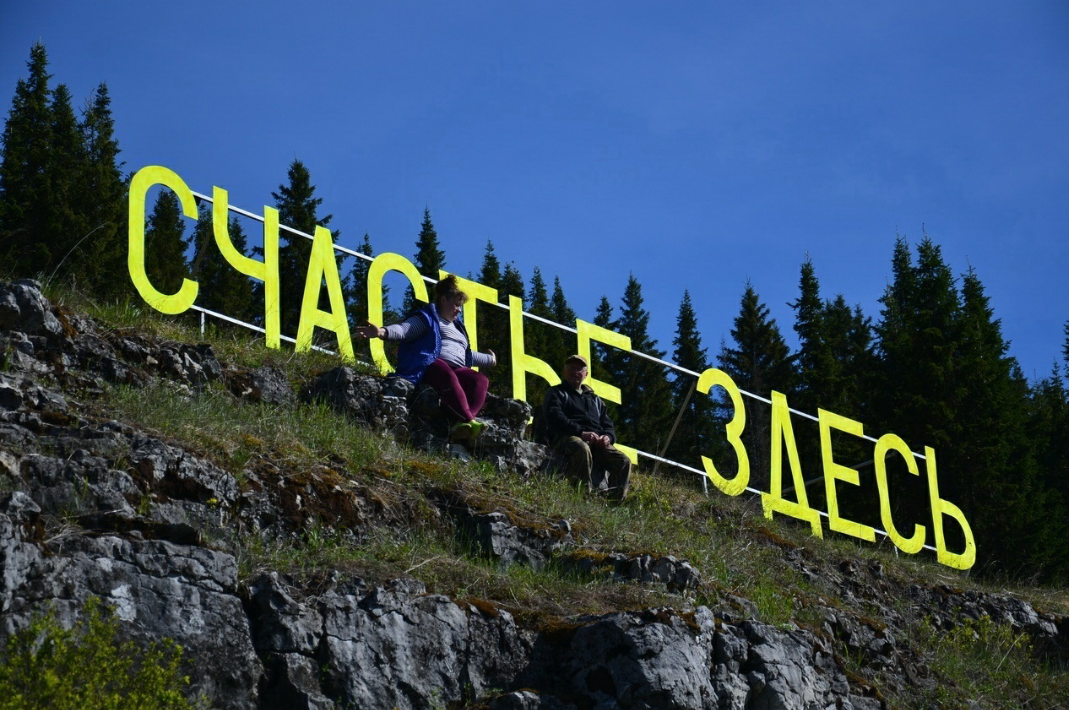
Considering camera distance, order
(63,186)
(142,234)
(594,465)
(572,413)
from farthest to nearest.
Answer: (63,186), (142,234), (572,413), (594,465)

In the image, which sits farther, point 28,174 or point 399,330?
point 28,174

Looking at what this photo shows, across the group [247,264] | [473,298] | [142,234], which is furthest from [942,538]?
[142,234]

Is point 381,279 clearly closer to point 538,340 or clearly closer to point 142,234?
point 142,234

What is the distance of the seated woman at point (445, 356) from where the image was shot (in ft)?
40.1

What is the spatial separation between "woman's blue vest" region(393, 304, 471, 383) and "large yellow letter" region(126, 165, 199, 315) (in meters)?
2.21

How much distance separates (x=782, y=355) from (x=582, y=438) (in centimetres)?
3293

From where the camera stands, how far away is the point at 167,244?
37406 millimetres

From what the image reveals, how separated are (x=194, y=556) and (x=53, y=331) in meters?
4.06

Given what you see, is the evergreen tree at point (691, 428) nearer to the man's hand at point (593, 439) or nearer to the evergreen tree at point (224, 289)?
the evergreen tree at point (224, 289)

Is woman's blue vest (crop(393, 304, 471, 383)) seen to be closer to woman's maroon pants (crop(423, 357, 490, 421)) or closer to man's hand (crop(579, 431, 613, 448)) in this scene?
woman's maroon pants (crop(423, 357, 490, 421))

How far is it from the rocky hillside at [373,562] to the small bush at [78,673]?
424 mm

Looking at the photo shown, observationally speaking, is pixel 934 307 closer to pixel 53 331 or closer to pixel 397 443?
pixel 397 443

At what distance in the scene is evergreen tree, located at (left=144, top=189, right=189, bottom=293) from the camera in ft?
111

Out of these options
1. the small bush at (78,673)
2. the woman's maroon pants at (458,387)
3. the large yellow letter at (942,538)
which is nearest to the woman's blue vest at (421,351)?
the woman's maroon pants at (458,387)
